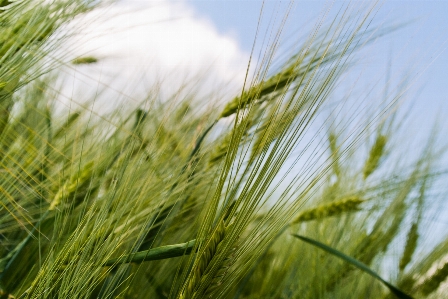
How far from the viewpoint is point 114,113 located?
0.81 m

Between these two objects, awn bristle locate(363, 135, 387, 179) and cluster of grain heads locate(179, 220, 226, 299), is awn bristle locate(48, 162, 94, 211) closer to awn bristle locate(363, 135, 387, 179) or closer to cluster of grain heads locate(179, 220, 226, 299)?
cluster of grain heads locate(179, 220, 226, 299)

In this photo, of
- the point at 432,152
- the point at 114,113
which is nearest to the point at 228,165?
the point at 114,113

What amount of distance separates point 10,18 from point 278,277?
0.64 meters

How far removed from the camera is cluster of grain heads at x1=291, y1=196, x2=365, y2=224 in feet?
2.92

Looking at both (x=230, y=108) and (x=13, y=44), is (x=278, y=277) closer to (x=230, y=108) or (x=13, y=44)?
(x=230, y=108)

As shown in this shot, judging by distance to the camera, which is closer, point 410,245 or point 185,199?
point 185,199

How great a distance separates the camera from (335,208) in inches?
35.5

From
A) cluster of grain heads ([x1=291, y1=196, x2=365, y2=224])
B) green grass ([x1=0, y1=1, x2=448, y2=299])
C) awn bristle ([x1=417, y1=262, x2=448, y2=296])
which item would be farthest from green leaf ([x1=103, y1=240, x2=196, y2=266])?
awn bristle ([x1=417, y1=262, x2=448, y2=296])

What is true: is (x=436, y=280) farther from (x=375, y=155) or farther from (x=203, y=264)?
(x=203, y=264)

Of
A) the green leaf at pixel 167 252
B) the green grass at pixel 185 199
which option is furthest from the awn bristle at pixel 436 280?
the green leaf at pixel 167 252

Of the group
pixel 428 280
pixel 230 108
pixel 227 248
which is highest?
pixel 230 108

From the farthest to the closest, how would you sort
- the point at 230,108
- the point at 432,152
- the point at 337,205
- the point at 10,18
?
the point at 432,152 → the point at 337,205 → the point at 230,108 → the point at 10,18

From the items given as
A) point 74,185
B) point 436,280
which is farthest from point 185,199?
point 436,280

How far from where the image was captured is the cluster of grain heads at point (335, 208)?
890 millimetres
